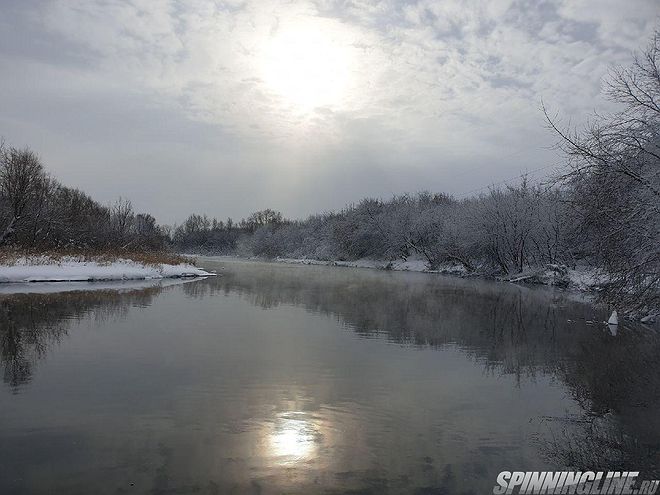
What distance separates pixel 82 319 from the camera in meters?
15.4

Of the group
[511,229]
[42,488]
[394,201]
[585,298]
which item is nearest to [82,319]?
[42,488]

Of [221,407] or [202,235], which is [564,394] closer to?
[221,407]

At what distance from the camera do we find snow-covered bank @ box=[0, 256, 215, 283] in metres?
26.5

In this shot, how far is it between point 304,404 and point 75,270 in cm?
2557

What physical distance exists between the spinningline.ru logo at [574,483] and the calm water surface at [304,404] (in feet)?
0.63

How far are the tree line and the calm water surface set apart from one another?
125 inches

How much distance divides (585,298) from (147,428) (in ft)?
98.3

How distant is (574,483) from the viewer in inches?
221

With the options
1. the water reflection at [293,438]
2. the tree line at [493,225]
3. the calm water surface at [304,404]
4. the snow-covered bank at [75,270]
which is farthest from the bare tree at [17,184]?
the water reflection at [293,438]

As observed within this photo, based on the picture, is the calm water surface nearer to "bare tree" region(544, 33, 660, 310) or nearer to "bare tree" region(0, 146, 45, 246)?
"bare tree" region(544, 33, 660, 310)

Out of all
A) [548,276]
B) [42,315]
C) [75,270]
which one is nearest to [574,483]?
[42,315]

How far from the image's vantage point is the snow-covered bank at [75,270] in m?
26.5

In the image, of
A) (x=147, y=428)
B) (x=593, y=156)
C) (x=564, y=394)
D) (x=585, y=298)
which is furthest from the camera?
(x=585, y=298)

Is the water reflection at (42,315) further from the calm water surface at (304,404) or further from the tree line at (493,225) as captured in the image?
the tree line at (493,225)
